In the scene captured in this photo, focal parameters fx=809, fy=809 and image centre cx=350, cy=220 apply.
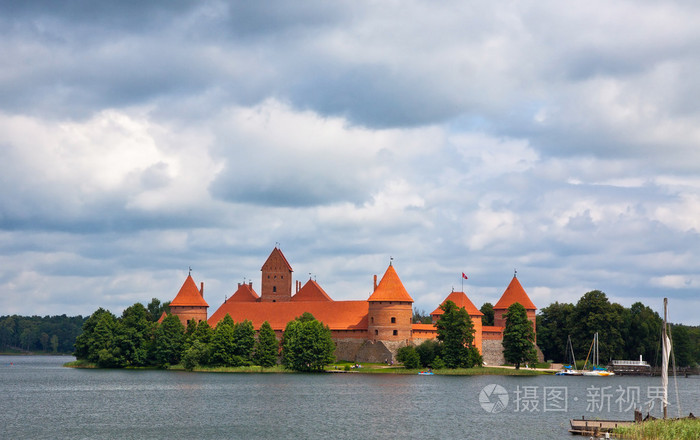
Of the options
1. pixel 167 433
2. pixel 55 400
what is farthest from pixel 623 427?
pixel 55 400

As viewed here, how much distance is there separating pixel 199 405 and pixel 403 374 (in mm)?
27927

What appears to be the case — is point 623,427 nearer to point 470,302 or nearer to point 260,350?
point 260,350

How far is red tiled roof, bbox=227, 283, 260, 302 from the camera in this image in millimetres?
99250

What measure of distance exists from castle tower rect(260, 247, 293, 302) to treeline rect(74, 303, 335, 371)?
1604cm

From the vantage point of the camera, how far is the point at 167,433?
34.6 m

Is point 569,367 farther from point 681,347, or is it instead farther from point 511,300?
point 681,347

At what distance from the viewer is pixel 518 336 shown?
7188 cm

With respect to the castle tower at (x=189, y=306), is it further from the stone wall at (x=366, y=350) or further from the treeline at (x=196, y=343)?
the stone wall at (x=366, y=350)

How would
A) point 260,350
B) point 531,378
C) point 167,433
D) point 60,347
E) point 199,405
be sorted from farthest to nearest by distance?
point 60,347 → point 260,350 → point 531,378 → point 199,405 → point 167,433

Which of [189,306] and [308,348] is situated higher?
[189,306]

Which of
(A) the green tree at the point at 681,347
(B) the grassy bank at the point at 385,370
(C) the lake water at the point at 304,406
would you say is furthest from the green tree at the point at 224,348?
(A) the green tree at the point at 681,347

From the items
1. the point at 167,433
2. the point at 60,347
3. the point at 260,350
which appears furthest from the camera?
the point at 60,347

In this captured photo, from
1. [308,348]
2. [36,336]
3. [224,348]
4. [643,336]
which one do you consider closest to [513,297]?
[643,336]

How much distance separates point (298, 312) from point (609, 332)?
108 ft
